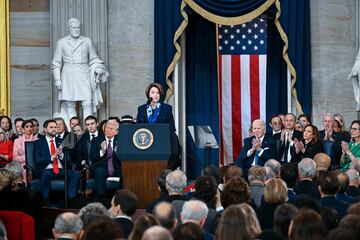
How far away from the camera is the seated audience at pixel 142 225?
666 cm

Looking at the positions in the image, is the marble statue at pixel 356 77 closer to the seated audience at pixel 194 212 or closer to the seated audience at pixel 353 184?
the seated audience at pixel 353 184

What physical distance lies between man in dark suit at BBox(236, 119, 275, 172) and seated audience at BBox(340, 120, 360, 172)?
37.9 inches

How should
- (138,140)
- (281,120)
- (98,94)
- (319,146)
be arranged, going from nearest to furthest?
(138,140) → (319,146) → (281,120) → (98,94)

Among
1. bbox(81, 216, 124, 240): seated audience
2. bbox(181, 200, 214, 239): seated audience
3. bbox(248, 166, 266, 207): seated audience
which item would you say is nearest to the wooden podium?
bbox(248, 166, 266, 207): seated audience

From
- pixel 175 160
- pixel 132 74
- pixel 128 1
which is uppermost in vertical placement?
pixel 128 1

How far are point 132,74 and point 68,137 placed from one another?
11.8ft

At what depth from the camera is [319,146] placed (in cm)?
1415

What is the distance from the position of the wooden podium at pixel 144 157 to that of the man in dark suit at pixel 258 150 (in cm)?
140

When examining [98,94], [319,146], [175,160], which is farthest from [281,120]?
[98,94]

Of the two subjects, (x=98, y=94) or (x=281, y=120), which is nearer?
(x=281, y=120)

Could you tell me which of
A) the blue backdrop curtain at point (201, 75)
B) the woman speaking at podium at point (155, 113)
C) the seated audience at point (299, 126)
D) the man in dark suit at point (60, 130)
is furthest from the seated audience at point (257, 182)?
the blue backdrop curtain at point (201, 75)

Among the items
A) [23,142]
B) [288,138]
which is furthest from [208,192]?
[23,142]

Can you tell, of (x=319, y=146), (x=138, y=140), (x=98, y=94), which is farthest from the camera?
(x=98, y=94)

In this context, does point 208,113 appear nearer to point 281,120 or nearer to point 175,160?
point 281,120
